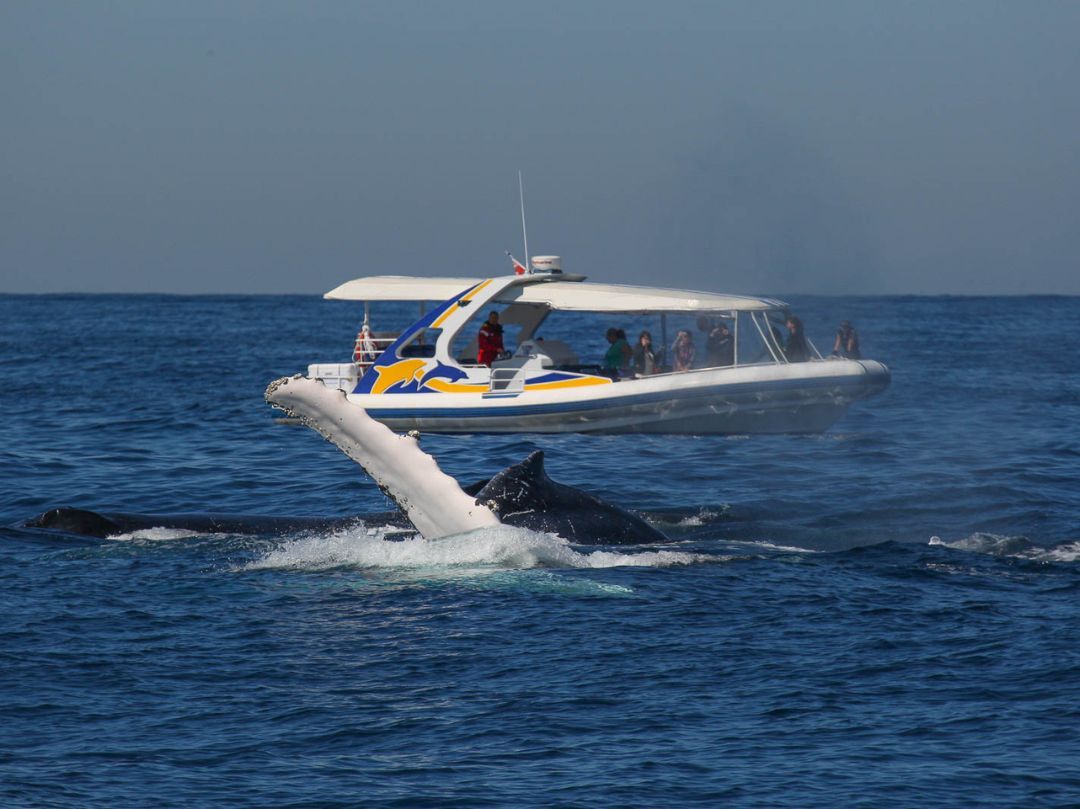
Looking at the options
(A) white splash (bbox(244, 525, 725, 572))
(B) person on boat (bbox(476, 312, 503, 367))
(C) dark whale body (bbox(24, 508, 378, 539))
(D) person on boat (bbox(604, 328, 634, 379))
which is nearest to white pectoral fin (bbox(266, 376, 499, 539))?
(A) white splash (bbox(244, 525, 725, 572))

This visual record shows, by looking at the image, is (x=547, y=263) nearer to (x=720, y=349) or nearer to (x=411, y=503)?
(x=720, y=349)

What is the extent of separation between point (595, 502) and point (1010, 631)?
15.9 ft

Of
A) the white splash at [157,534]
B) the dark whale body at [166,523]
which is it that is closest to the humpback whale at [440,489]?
the dark whale body at [166,523]

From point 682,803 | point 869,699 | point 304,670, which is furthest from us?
point 304,670

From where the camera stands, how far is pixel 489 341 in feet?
93.1

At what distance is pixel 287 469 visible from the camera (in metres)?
24.2

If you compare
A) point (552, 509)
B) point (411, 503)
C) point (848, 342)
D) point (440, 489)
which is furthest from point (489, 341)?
point (440, 489)

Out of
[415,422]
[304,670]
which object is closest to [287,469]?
[415,422]

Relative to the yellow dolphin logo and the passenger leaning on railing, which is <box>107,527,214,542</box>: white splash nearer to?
the yellow dolphin logo

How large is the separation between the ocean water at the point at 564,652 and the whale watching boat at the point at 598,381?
505 cm

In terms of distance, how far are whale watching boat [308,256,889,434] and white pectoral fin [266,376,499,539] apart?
13.6 meters

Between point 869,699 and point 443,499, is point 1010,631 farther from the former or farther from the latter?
point 443,499

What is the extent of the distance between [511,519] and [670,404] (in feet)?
43.9

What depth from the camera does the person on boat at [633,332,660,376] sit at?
28375 mm
